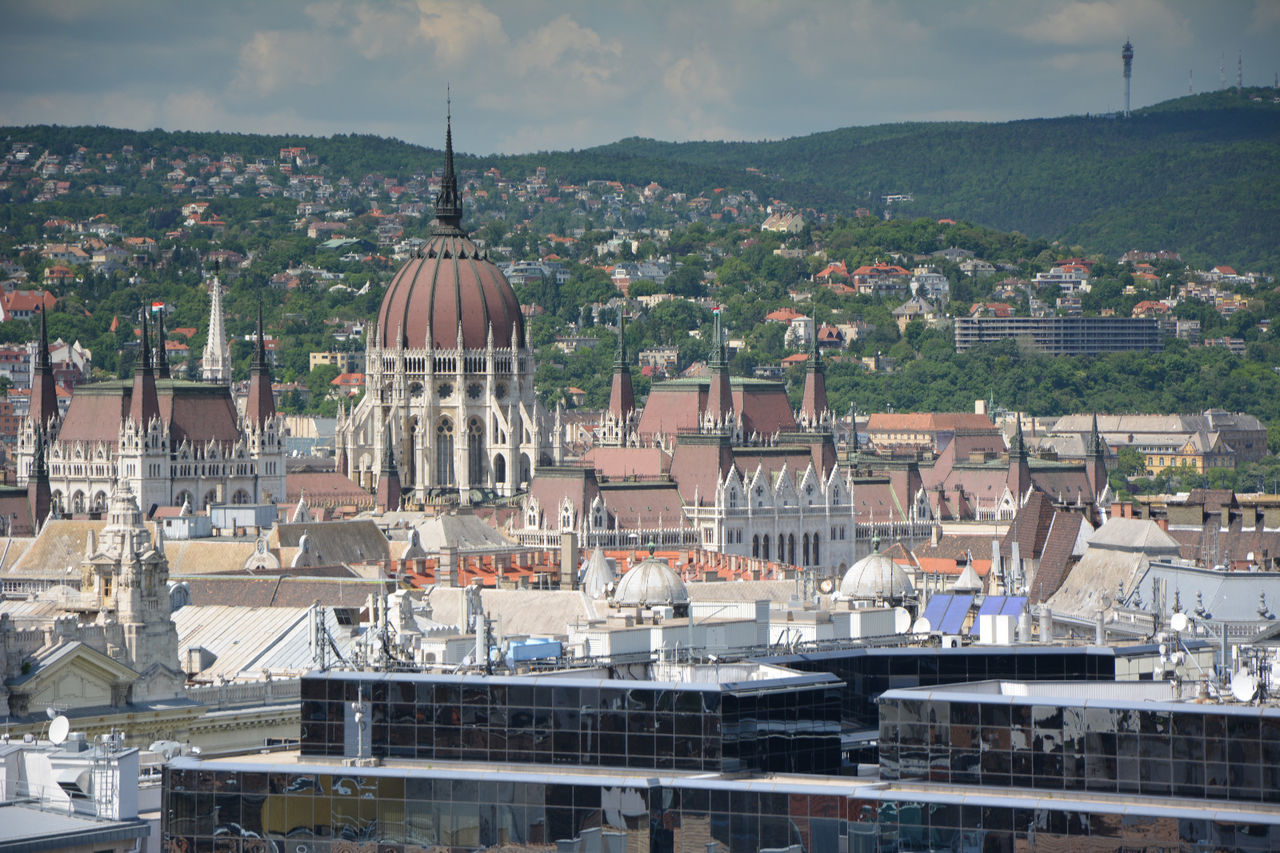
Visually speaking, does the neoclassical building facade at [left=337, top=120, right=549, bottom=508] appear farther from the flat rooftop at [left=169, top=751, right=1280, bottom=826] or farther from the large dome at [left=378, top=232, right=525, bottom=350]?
the flat rooftop at [left=169, top=751, right=1280, bottom=826]

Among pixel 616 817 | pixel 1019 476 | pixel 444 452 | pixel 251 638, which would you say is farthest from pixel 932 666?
pixel 444 452

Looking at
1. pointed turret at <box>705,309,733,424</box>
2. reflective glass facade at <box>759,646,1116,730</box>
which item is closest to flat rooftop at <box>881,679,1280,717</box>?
reflective glass facade at <box>759,646,1116,730</box>

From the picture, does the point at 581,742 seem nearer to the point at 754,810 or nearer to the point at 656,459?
the point at 754,810

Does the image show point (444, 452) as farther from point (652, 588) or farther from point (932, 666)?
point (932, 666)

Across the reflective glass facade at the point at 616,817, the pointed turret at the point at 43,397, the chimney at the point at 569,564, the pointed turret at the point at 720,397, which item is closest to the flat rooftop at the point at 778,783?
the reflective glass facade at the point at 616,817

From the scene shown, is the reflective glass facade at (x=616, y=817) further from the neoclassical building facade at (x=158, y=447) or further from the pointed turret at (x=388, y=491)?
the pointed turret at (x=388, y=491)

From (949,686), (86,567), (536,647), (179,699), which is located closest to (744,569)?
(86,567)

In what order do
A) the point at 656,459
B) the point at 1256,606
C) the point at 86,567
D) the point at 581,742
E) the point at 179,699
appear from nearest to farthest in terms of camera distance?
1. the point at 581,742
2. the point at 179,699
3. the point at 1256,606
4. the point at 86,567
5. the point at 656,459

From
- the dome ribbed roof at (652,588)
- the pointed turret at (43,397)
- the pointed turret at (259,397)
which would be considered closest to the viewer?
the dome ribbed roof at (652,588)
